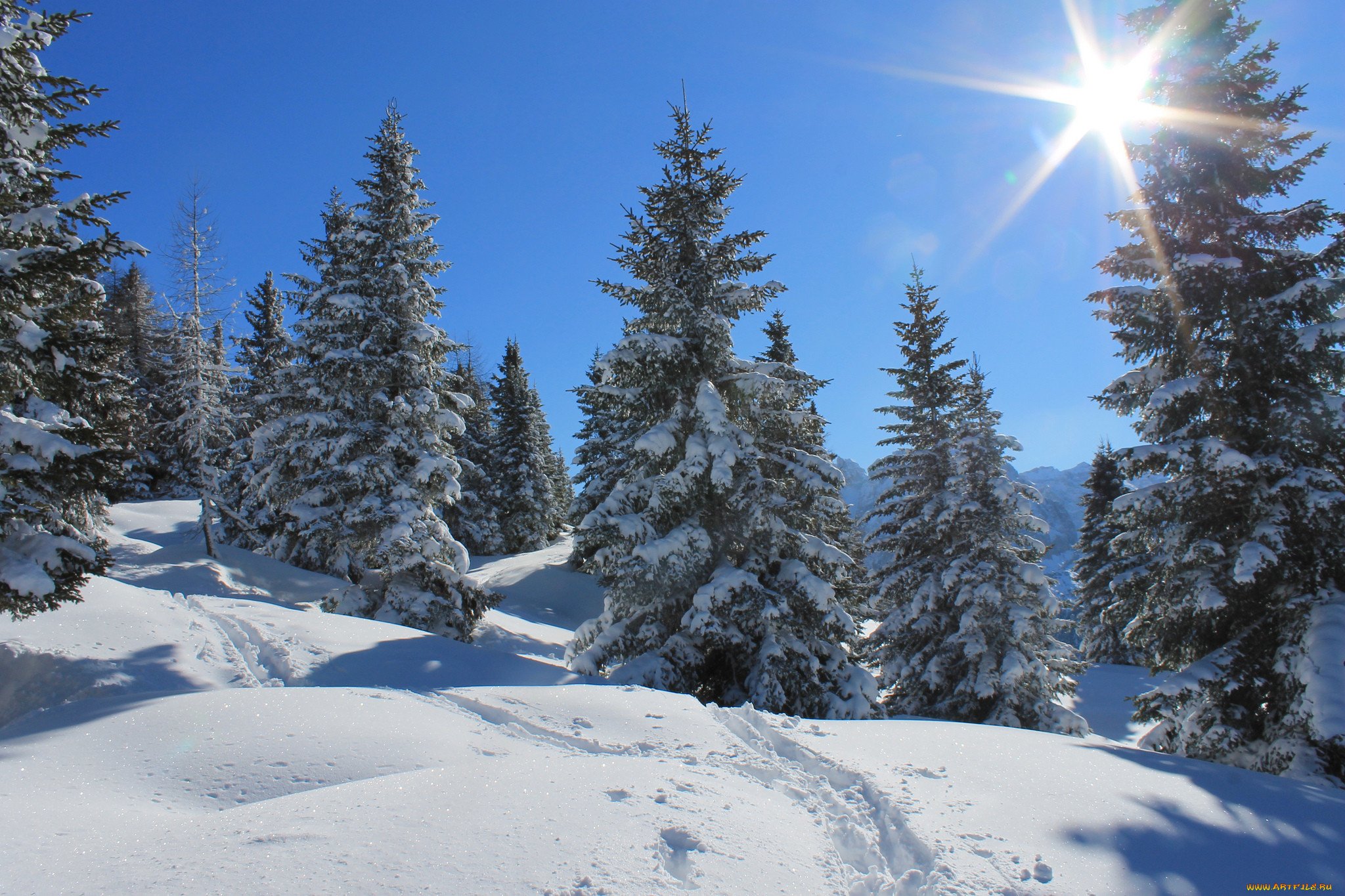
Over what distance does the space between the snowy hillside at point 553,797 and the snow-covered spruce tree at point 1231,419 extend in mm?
3163

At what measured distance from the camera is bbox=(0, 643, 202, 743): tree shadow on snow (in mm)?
6598

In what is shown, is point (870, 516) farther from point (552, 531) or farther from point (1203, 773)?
point (552, 531)

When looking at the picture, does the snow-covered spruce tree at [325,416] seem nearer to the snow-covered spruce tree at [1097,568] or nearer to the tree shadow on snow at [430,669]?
the tree shadow on snow at [430,669]

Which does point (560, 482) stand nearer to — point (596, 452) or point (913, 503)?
point (596, 452)

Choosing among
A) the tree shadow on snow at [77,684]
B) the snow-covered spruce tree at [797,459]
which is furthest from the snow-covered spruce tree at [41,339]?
the snow-covered spruce tree at [797,459]

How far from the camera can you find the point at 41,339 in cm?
752

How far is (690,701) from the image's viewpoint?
8703 millimetres

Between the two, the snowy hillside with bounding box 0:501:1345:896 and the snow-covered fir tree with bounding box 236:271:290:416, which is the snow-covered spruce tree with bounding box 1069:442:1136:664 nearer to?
the snowy hillside with bounding box 0:501:1345:896

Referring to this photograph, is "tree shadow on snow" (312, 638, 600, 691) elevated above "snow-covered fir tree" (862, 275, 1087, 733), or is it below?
below

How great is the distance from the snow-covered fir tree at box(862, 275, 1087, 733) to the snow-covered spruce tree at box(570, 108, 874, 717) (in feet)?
8.70

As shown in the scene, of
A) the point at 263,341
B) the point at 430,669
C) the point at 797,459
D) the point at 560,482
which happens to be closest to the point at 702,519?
the point at 797,459

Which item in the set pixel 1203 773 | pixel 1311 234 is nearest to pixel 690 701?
pixel 1203 773

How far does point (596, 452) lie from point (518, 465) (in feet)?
32.9

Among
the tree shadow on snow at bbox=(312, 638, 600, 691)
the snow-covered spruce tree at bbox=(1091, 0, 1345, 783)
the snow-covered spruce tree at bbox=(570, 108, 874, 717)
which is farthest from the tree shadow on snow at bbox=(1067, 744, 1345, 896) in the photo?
the tree shadow on snow at bbox=(312, 638, 600, 691)
